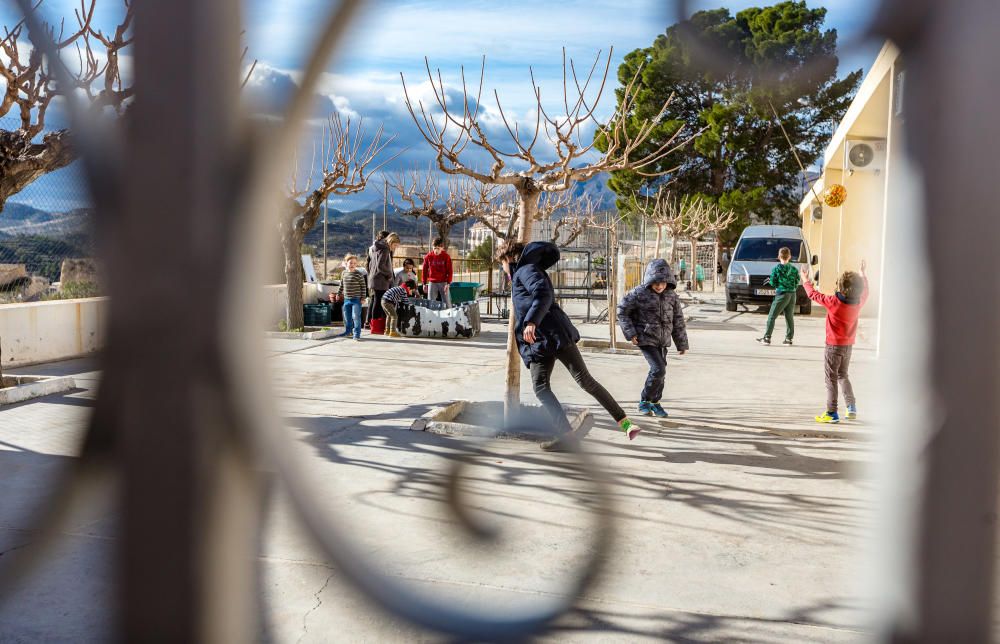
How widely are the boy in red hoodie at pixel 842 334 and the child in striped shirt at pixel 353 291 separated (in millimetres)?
7343

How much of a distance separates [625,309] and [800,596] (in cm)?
439

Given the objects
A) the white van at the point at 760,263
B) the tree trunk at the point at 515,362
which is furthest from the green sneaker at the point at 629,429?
the white van at the point at 760,263

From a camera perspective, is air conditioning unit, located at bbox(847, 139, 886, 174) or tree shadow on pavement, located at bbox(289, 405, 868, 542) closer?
tree shadow on pavement, located at bbox(289, 405, 868, 542)

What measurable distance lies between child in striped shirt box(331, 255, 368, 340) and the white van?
11.0 meters

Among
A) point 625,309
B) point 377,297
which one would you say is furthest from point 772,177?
point 625,309

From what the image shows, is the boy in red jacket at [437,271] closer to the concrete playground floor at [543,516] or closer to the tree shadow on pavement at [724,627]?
the concrete playground floor at [543,516]

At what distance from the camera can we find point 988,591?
1.82 ft

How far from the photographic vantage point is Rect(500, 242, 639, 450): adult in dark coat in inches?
234

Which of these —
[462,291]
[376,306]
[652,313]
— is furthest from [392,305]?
[652,313]

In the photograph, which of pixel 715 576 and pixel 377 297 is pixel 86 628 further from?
pixel 377 297

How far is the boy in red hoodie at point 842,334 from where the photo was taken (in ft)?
23.4

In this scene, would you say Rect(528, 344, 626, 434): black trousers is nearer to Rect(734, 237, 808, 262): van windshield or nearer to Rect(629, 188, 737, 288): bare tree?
Rect(734, 237, 808, 262): van windshield

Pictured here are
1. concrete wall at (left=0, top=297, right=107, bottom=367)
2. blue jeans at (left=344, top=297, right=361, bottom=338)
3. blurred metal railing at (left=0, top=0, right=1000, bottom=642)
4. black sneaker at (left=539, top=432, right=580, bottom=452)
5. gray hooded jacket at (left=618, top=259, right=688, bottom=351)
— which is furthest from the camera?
blue jeans at (left=344, top=297, right=361, bottom=338)

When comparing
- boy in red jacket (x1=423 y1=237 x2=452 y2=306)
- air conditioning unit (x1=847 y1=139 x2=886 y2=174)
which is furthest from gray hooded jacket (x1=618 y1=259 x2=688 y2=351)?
air conditioning unit (x1=847 y1=139 x2=886 y2=174)
